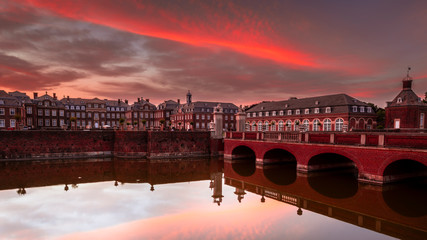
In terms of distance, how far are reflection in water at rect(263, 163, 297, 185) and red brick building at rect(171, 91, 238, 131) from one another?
149 feet

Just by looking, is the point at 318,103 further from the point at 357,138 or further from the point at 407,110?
the point at 357,138

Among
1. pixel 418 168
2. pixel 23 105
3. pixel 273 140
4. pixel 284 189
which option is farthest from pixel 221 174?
pixel 23 105

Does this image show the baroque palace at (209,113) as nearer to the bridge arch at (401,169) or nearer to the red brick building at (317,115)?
the red brick building at (317,115)

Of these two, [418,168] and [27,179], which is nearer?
[418,168]

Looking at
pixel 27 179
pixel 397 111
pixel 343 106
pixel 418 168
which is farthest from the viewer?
pixel 343 106

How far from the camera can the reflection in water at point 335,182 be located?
18.5 meters

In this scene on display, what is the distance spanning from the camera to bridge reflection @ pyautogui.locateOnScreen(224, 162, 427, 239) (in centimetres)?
1307

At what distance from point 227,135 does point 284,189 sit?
16.9 m

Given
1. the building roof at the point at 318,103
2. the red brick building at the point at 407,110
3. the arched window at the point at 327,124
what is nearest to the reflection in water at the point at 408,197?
the red brick building at the point at 407,110

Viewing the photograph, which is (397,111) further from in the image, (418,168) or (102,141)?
(102,141)

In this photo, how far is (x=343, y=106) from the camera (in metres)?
45.6

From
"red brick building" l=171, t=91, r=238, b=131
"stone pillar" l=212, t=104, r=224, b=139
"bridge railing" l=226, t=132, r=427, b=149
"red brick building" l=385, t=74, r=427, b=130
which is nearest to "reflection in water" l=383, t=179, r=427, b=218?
"bridge railing" l=226, t=132, r=427, b=149

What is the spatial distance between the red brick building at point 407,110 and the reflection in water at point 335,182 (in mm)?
Answer: 18835

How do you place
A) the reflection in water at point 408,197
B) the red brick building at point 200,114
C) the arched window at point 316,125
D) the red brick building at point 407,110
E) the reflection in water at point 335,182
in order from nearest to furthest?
1. the reflection in water at point 408,197
2. the reflection in water at point 335,182
3. the red brick building at point 407,110
4. the arched window at point 316,125
5. the red brick building at point 200,114
